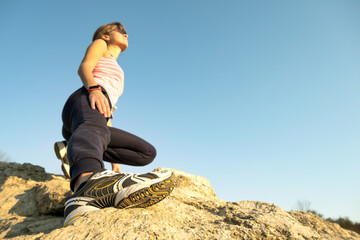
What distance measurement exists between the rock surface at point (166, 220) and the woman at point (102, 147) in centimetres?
10

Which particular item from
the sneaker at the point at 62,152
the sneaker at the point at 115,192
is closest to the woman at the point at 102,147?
the sneaker at the point at 115,192

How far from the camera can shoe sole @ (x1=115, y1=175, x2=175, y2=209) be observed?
1.21m

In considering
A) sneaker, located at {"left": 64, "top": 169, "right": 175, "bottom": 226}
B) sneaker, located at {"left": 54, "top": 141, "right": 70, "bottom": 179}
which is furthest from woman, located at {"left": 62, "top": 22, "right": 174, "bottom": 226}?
sneaker, located at {"left": 54, "top": 141, "right": 70, "bottom": 179}

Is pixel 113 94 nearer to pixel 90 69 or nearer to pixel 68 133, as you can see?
pixel 90 69

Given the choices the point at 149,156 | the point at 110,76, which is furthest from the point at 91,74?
the point at 149,156

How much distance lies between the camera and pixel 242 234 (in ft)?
3.95

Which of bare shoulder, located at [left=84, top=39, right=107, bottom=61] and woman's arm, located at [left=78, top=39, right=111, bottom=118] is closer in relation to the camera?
woman's arm, located at [left=78, top=39, right=111, bottom=118]

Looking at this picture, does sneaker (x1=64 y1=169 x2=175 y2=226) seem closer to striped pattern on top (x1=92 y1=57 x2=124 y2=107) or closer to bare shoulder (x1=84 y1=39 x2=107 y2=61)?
striped pattern on top (x1=92 y1=57 x2=124 y2=107)

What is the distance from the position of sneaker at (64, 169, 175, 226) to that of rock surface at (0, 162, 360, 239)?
59 millimetres

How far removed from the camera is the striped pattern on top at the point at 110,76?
7.45 feet

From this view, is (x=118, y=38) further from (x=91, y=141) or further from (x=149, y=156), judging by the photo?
(x=91, y=141)

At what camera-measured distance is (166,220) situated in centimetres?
124

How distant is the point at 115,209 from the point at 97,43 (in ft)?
5.94

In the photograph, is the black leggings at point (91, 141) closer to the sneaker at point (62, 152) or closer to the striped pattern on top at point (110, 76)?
the sneaker at point (62, 152)
